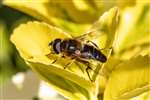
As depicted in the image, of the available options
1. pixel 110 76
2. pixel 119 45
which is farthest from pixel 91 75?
pixel 119 45

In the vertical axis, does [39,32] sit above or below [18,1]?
below

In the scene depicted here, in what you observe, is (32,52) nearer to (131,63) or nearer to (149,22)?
(131,63)

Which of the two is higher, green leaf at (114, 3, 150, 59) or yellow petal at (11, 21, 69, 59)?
green leaf at (114, 3, 150, 59)

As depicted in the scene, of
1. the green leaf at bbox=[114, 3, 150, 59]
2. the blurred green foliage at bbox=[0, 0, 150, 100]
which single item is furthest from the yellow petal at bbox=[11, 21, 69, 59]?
the green leaf at bbox=[114, 3, 150, 59]

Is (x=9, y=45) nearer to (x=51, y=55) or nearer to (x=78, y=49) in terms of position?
(x=78, y=49)

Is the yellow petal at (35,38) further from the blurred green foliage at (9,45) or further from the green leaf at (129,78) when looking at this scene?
the blurred green foliage at (9,45)

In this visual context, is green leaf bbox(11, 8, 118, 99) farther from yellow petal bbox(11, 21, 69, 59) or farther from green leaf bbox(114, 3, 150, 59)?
green leaf bbox(114, 3, 150, 59)

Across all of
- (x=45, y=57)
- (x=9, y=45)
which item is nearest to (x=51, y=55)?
(x=45, y=57)
